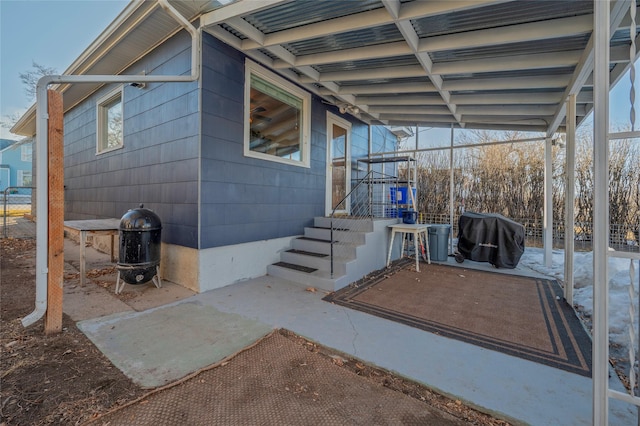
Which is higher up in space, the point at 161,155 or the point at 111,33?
the point at 111,33

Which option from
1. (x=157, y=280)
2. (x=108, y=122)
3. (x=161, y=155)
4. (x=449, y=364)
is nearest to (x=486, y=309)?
(x=449, y=364)

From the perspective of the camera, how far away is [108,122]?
6.41 meters

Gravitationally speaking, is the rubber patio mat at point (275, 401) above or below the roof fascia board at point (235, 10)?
below

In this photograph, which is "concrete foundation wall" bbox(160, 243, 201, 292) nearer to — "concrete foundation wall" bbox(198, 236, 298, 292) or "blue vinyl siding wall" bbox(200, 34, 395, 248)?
"concrete foundation wall" bbox(198, 236, 298, 292)

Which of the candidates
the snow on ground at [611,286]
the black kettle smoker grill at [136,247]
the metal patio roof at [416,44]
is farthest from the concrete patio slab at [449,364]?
the metal patio roof at [416,44]

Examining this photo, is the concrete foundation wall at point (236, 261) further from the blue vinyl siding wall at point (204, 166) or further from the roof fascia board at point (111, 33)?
the roof fascia board at point (111, 33)

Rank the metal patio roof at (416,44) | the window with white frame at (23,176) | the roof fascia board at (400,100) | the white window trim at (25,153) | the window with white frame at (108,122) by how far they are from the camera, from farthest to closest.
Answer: the window with white frame at (23,176)
the white window trim at (25,153)
the window with white frame at (108,122)
the roof fascia board at (400,100)
the metal patio roof at (416,44)

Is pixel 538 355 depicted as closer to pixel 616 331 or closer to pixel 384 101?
pixel 616 331

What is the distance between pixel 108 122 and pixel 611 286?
960cm

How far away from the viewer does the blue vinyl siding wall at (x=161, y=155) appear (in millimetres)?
3777

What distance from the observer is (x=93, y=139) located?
259 inches

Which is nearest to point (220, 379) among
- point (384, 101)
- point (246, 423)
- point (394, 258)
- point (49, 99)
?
point (246, 423)

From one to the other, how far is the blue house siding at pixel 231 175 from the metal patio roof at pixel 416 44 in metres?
0.40

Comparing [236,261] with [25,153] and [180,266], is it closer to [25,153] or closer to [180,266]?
[180,266]
